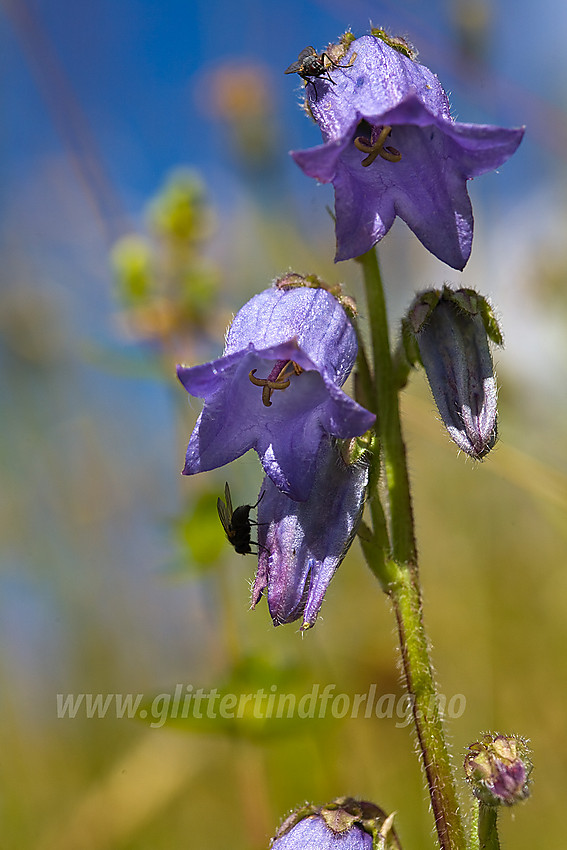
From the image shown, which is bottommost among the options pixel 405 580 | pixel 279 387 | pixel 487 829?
A: pixel 487 829

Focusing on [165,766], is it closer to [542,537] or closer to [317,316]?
[542,537]

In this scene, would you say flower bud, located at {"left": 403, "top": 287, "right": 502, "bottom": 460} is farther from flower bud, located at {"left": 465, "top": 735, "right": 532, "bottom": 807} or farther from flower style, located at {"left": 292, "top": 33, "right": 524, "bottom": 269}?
flower bud, located at {"left": 465, "top": 735, "right": 532, "bottom": 807}

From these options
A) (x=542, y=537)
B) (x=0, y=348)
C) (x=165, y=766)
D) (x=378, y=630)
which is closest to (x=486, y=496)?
(x=542, y=537)

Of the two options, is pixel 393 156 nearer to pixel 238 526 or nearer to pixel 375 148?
pixel 375 148

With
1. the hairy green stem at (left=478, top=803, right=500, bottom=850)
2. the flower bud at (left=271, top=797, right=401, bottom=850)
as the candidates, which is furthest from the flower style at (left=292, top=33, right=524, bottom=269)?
the flower bud at (left=271, top=797, right=401, bottom=850)

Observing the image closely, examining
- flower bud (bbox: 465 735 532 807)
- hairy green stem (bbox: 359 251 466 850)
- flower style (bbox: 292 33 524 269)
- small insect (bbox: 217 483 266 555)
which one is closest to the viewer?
flower bud (bbox: 465 735 532 807)

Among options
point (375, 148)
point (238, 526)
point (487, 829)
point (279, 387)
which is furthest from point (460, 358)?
point (487, 829)
